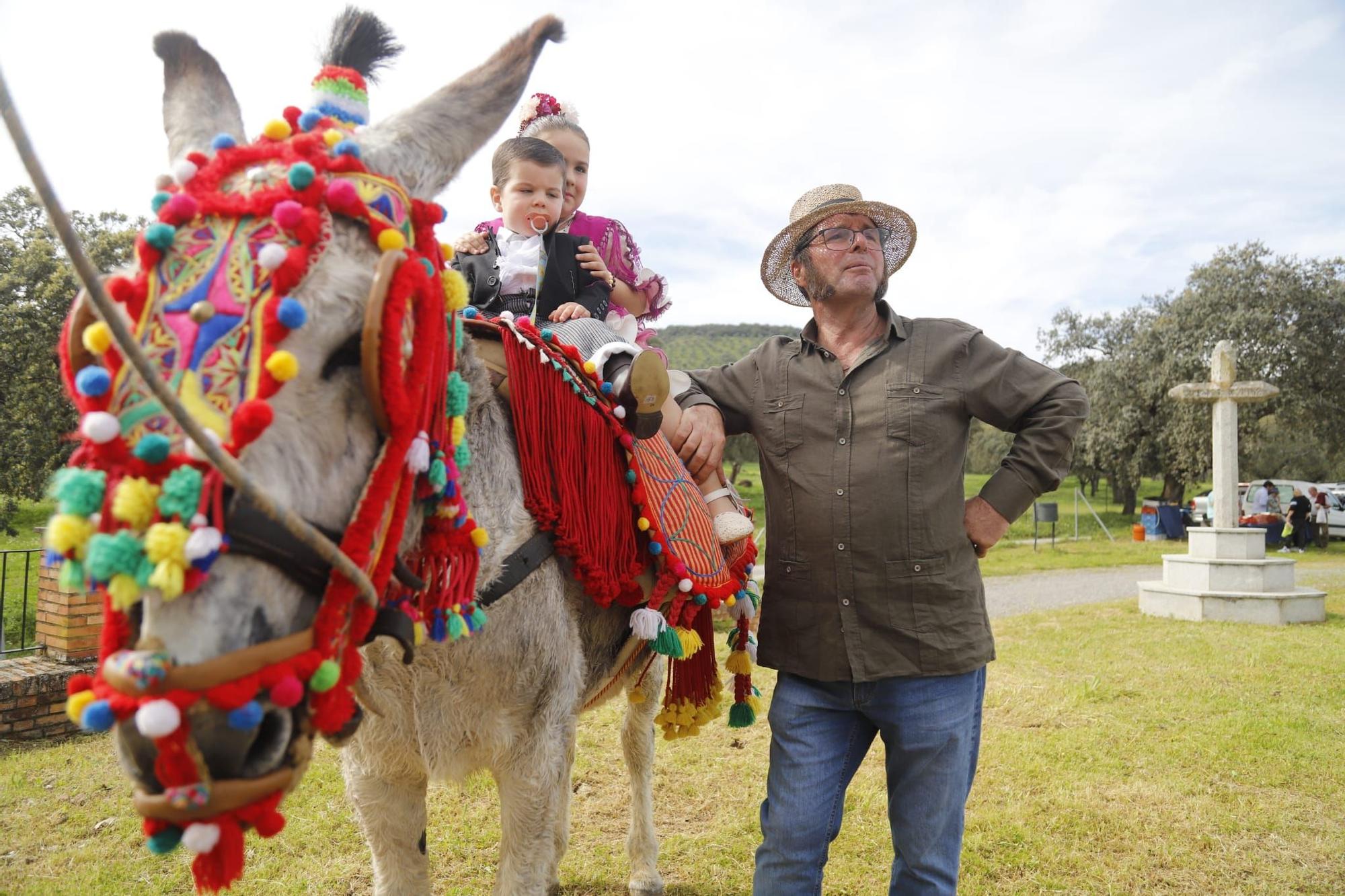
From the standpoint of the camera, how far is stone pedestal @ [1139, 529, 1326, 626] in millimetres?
11289

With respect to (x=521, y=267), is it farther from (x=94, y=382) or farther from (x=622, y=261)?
(x=94, y=382)

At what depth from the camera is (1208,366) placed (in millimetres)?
29469

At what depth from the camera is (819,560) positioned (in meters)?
2.92

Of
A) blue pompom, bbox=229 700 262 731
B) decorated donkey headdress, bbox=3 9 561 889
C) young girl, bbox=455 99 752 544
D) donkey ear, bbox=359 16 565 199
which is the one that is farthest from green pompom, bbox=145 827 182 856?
young girl, bbox=455 99 752 544

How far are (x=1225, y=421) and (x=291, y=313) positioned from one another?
47.3 feet

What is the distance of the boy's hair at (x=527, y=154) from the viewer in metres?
3.05

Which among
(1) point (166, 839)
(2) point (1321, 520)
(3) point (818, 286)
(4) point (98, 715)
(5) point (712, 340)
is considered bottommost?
(2) point (1321, 520)

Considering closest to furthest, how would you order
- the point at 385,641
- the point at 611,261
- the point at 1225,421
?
the point at 385,641, the point at 611,261, the point at 1225,421

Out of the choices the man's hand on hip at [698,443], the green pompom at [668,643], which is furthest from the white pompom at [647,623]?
the man's hand on hip at [698,443]

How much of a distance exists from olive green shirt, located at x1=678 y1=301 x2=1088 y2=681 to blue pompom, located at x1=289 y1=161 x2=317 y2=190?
203 centimetres

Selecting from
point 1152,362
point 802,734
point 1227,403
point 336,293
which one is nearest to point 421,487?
point 336,293

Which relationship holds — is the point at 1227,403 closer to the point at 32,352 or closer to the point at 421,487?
the point at 421,487

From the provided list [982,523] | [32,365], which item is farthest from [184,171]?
[32,365]

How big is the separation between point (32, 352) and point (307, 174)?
33.2ft
